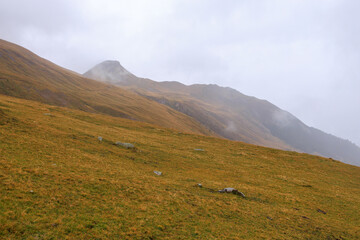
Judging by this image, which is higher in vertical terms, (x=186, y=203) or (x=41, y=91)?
(x=41, y=91)

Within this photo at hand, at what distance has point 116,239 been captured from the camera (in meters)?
11.4

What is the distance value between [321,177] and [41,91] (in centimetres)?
12272

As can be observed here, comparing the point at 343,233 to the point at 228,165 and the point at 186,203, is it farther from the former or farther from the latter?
the point at 228,165

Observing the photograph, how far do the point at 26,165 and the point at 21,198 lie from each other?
5829 millimetres

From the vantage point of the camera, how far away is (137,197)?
17234 mm

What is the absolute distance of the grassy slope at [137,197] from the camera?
12242 millimetres

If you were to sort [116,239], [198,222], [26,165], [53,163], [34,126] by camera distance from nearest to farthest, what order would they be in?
[116,239]
[198,222]
[26,165]
[53,163]
[34,126]

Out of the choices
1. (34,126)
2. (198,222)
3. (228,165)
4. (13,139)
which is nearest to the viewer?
(198,222)

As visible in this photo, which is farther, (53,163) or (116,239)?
(53,163)

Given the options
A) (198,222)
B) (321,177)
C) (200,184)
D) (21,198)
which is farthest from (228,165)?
(21,198)

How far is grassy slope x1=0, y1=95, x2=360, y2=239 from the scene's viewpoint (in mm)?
12242

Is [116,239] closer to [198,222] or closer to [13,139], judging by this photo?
[198,222]

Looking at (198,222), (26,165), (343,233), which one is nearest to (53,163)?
(26,165)

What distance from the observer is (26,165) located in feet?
57.8
